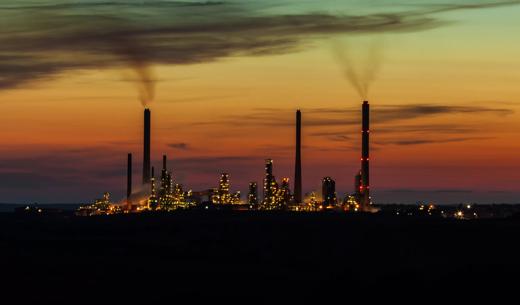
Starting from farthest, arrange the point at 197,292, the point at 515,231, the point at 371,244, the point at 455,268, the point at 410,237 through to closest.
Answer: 1. the point at 515,231
2. the point at 410,237
3. the point at 371,244
4. the point at 455,268
5. the point at 197,292

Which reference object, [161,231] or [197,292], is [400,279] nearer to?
[197,292]

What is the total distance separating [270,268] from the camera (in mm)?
100125

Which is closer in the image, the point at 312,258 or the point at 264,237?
the point at 312,258

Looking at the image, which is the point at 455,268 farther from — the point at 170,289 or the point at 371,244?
the point at 371,244

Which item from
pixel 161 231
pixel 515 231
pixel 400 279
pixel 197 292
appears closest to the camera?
pixel 197 292

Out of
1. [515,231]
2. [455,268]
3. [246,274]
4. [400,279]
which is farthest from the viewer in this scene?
[515,231]

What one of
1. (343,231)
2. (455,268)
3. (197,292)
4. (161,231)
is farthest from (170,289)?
(161,231)

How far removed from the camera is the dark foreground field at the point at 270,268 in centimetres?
7331

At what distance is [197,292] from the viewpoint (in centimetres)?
7594

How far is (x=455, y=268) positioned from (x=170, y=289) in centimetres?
3225

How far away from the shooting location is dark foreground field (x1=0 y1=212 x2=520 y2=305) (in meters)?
73.3

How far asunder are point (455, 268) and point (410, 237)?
58.0m

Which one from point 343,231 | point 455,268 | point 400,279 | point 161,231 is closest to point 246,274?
point 400,279

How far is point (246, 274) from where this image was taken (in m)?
92.3
